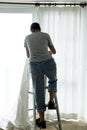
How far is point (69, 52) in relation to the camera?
14.5 feet

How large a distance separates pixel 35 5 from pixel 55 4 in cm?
35

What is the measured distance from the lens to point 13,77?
442 centimetres

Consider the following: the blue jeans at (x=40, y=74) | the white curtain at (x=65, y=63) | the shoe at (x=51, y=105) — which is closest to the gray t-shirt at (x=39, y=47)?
the blue jeans at (x=40, y=74)

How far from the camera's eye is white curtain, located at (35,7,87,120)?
434 centimetres

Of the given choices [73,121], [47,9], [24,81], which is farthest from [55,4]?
[73,121]

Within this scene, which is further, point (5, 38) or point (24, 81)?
point (5, 38)

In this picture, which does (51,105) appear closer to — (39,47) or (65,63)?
(39,47)

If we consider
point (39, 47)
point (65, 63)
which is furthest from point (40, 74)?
point (65, 63)

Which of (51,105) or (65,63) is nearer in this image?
(51,105)

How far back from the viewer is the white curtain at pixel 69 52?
14.2 ft

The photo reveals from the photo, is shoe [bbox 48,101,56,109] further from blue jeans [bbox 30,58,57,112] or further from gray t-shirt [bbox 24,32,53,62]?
gray t-shirt [bbox 24,32,53,62]

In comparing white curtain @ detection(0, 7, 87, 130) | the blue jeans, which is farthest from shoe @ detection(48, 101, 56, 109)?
white curtain @ detection(0, 7, 87, 130)

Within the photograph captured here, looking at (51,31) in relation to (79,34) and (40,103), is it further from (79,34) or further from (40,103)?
(40,103)

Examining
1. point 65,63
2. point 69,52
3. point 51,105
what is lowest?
point 51,105
